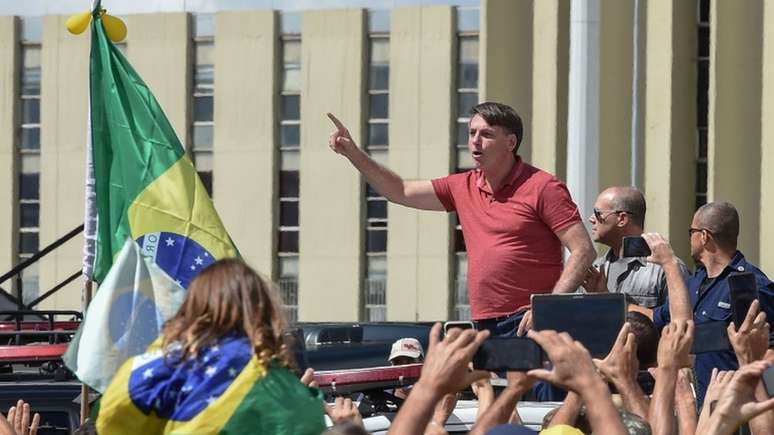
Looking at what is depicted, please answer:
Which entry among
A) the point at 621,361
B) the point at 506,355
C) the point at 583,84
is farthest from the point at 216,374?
the point at 583,84

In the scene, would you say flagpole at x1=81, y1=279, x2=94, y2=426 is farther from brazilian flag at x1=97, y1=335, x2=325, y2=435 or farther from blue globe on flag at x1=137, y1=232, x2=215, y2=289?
brazilian flag at x1=97, y1=335, x2=325, y2=435

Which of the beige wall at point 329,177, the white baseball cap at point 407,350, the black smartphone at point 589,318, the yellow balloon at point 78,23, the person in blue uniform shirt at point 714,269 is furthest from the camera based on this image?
the beige wall at point 329,177

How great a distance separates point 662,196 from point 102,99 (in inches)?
1040

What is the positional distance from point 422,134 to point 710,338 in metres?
38.3

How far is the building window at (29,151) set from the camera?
46969 millimetres

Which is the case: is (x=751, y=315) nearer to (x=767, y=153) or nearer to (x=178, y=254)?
(x=178, y=254)

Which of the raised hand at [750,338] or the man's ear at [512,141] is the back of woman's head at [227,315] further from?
the man's ear at [512,141]

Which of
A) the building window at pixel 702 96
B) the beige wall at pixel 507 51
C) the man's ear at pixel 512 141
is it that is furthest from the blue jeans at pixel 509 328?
the building window at pixel 702 96

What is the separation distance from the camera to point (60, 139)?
46.9 m

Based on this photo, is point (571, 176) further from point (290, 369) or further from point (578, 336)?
point (290, 369)

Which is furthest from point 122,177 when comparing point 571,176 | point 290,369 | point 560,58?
point 560,58

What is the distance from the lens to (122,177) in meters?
10.0

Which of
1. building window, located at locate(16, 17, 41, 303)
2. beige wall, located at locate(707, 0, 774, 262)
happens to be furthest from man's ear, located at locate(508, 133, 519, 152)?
building window, located at locate(16, 17, 41, 303)

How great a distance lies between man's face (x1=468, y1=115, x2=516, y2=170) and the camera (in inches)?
333
